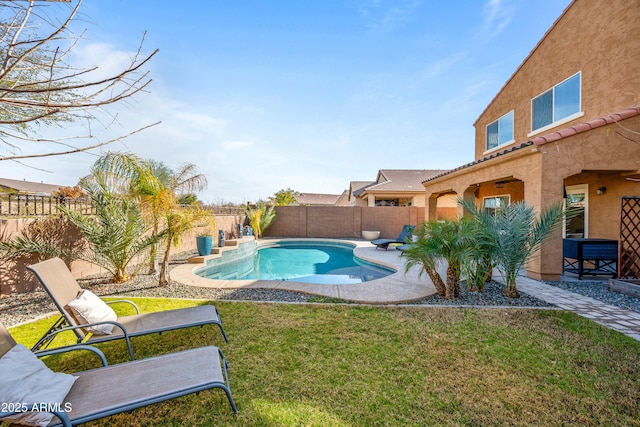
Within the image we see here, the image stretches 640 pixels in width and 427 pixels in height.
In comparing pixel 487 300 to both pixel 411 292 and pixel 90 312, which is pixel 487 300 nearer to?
pixel 411 292

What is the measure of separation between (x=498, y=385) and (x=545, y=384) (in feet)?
1.76

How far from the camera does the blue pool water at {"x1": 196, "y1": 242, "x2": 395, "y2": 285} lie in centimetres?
996

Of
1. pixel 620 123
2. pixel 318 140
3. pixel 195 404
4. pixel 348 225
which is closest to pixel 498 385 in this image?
pixel 195 404

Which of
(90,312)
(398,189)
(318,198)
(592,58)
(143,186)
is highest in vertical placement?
(592,58)

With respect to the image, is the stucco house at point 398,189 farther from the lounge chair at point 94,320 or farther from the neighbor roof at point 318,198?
the neighbor roof at point 318,198

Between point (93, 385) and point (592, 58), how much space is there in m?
13.5

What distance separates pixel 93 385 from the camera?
2395mm

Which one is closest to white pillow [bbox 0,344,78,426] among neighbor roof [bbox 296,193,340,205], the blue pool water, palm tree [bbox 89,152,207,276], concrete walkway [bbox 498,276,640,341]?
palm tree [bbox 89,152,207,276]

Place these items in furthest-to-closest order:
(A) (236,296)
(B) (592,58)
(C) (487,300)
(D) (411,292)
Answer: (B) (592,58)
(D) (411,292)
(A) (236,296)
(C) (487,300)

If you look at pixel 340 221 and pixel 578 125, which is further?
pixel 340 221

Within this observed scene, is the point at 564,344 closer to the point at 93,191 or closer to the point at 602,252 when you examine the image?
the point at 602,252

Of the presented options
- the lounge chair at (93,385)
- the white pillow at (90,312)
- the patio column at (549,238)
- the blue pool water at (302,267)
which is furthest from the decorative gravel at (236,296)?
the lounge chair at (93,385)

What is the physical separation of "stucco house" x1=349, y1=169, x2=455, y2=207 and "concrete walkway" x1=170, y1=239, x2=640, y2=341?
1501 centimetres

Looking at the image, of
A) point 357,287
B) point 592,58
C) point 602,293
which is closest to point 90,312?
point 357,287
